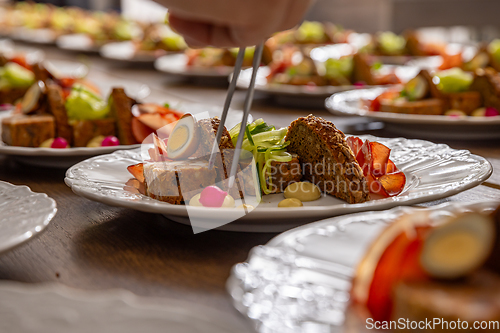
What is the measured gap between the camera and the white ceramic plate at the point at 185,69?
3264 mm

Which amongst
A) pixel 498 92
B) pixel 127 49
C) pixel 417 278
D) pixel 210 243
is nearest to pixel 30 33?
pixel 127 49

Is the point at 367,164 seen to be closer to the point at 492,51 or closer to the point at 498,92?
the point at 498,92

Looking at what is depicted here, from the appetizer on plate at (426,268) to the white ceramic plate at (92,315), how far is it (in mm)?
Answer: 158

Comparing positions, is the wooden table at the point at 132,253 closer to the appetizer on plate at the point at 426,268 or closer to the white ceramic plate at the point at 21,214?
the white ceramic plate at the point at 21,214

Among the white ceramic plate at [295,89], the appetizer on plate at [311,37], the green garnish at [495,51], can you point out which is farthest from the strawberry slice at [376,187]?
the appetizer on plate at [311,37]

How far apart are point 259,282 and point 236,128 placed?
0.64m

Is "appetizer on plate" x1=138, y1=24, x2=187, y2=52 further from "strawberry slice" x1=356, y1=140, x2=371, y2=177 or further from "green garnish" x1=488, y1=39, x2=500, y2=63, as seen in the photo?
"strawberry slice" x1=356, y1=140, x2=371, y2=177

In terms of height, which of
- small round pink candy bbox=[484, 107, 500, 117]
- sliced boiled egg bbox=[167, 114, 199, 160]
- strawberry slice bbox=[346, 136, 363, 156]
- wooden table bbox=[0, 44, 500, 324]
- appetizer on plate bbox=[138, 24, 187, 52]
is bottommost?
→ wooden table bbox=[0, 44, 500, 324]

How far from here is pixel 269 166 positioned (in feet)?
3.81

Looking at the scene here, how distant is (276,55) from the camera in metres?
3.87

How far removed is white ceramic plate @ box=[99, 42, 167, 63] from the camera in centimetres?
418

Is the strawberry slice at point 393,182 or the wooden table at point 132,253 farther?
the strawberry slice at point 393,182

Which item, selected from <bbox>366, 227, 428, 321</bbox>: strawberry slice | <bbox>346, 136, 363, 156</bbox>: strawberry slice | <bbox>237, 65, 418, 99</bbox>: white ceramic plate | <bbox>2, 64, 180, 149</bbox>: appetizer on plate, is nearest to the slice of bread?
<bbox>237, 65, 418, 99</bbox>: white ceramic plate

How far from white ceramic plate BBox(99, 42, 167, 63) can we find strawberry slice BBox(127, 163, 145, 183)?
3.09 meters
